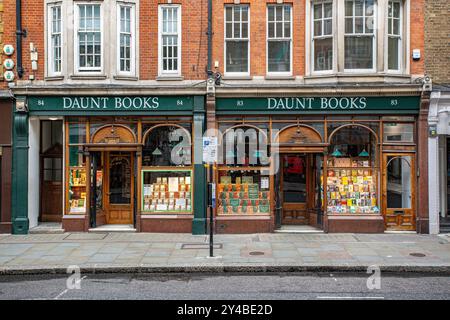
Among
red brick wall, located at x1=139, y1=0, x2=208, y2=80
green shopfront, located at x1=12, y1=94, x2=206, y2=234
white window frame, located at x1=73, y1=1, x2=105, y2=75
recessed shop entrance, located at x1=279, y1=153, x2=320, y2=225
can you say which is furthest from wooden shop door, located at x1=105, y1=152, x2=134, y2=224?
recessed shop entrance, located at x1=279, y1=153, x2=320, y2=225

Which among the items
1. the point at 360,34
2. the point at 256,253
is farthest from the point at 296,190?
the point at 360,34

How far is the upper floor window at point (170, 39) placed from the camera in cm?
1523

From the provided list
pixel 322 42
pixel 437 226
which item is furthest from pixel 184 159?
pixel 437 226

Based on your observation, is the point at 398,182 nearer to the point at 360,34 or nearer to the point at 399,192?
the point at 399,192

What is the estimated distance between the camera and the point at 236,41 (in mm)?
15289

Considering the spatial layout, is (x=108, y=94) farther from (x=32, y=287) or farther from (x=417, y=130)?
(x=417, y=130)

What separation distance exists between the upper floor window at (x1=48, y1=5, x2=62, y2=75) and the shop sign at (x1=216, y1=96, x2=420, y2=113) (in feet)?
17.3

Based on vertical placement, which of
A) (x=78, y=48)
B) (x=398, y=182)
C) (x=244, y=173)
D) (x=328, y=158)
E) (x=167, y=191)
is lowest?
(x=167, y=191)

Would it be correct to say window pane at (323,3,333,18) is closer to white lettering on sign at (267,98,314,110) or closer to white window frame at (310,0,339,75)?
white window frame at (310,0,339,75)

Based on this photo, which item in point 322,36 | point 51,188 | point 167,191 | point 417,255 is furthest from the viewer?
point 51,188

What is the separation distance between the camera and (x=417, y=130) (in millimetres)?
14992

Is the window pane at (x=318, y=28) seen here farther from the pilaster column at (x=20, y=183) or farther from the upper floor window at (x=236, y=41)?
the pilaster column at (x=20, y=183)

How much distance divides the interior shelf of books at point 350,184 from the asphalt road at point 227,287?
484 centimetres

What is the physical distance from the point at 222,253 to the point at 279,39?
22.9 feet
